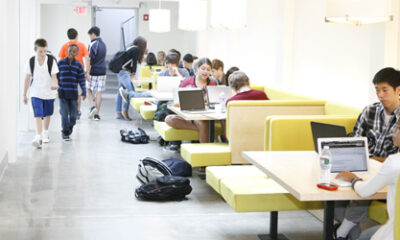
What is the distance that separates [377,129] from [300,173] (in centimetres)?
Result: 125

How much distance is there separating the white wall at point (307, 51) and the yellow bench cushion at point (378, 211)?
6.27ft

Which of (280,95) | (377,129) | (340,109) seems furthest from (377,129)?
(280,95)

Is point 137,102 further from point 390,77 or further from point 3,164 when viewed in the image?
point 390,77

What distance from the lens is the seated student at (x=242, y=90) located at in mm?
6535

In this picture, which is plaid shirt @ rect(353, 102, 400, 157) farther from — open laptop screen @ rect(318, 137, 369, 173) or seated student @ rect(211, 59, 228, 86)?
seated student @ rect(211, 59, 228, 86)

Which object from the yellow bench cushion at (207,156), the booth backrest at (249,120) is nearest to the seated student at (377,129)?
the booth backrest at (249,120)

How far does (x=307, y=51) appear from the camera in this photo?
8.04 m

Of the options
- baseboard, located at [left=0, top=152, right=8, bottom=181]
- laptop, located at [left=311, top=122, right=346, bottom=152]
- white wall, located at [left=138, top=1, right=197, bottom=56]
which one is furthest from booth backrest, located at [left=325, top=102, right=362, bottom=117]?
white wall, located at [left=138, top=1, right=197, bottom=56]

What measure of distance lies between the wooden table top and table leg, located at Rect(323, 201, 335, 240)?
183 millimetres

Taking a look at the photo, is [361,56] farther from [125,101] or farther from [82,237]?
[125,101]

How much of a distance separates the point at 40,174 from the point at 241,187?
3249 mm

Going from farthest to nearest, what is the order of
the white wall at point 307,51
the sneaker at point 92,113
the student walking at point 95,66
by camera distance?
the student walking at point 95,66 < the sneaker at point 92,113 < the white wall at point 307,51

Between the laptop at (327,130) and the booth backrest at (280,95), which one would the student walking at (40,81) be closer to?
the booth backrest at (280,95)

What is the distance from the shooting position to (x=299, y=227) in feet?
16.7
